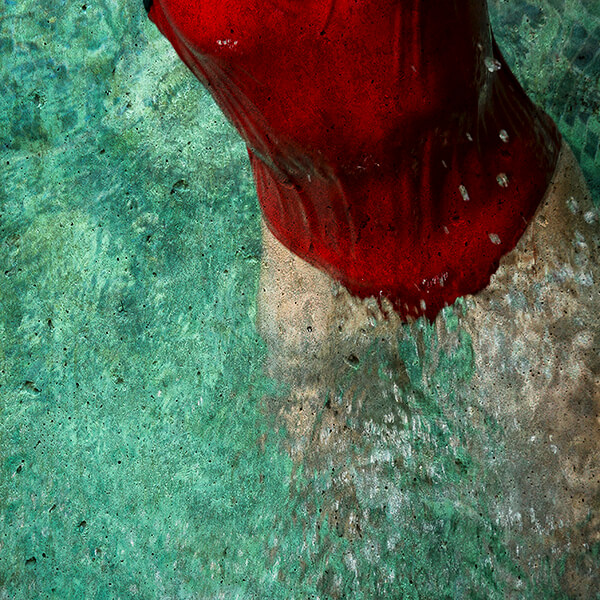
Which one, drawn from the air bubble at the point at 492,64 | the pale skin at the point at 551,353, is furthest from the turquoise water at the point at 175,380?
the air bubble at the point at 492,64

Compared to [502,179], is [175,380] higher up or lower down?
lower down

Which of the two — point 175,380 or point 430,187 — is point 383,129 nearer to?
point 430,187

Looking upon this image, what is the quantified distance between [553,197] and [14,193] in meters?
0.73

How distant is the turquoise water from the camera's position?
3.06 ft

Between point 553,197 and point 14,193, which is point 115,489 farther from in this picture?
point 553,197

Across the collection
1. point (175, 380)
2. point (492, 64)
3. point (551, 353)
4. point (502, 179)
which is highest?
point (492, 64)

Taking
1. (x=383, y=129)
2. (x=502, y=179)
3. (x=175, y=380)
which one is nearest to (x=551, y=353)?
(x=502, y=179)

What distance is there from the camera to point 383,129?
0.77m

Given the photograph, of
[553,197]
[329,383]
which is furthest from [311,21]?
[329,383]

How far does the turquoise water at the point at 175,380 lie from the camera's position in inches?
36.7

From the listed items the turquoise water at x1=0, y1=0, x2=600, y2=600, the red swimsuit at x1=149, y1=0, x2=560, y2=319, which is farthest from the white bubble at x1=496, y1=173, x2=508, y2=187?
the turquoise water at x1=0, y1=0, x2=600, y2=600

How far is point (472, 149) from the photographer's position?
2.74 ft

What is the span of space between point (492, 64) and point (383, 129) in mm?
138

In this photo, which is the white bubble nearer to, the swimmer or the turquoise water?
the swimmer
